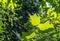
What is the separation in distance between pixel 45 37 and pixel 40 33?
3 centimetres

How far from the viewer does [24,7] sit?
11.2 metres

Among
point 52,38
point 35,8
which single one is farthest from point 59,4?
point 35,8

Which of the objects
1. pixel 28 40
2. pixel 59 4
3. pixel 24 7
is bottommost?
pixel 24 7

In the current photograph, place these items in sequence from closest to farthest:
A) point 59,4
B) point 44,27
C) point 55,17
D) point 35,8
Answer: point 44,27, point 55,17, point 59,4, point 35,8

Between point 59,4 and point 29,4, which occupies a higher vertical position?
point 59,4

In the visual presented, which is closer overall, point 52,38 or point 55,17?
point 52,38

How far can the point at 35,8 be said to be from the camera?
35.6 feet

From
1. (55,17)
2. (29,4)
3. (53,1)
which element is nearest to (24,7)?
(29,4)

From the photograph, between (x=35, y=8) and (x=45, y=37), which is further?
(x=35, y=8)

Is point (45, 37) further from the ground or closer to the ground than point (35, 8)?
further from the ground

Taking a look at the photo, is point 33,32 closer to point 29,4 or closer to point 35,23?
point 35,23

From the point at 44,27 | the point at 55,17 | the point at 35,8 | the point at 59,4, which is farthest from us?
the point at 35,8

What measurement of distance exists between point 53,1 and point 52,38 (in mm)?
1195

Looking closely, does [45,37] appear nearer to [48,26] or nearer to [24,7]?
[48,26]
